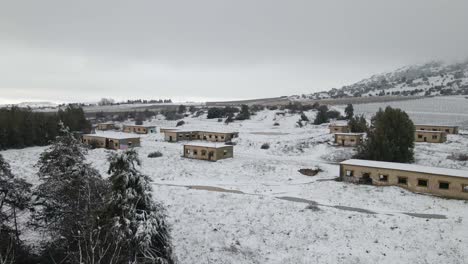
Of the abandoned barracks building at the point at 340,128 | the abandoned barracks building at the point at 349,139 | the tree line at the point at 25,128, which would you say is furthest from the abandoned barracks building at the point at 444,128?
the tree line at the point at 25,128

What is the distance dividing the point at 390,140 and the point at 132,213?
36991mm

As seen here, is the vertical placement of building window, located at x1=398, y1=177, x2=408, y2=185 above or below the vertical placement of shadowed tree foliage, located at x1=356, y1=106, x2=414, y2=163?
below

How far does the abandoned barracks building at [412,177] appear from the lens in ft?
92.3

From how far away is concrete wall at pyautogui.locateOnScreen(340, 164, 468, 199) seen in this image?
91.8ft

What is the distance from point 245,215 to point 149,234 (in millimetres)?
11802

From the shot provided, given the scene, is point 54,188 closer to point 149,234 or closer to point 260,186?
point 149,234

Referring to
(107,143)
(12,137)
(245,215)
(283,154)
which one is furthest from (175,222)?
(12,137)

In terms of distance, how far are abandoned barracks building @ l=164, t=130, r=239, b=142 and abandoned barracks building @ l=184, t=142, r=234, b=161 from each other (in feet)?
52.2

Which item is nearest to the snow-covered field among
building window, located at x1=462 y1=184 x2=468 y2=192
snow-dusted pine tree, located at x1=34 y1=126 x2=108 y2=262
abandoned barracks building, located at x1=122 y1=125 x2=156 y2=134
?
building window, located at x1=462 y1=184 x2=468 y2=192

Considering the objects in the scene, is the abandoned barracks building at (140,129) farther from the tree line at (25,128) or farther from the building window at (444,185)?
the building window at (444,185)

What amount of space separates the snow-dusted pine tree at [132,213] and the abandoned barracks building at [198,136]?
48.0 metres

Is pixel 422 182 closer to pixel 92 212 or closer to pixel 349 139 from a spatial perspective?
pixel 349 139

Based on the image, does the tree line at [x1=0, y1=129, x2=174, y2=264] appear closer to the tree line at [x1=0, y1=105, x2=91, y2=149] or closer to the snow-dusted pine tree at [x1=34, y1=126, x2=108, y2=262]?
the snow-dusted pine tree at [x1=34, y1=126, x2=108, y2=262]

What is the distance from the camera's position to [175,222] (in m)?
24.3
